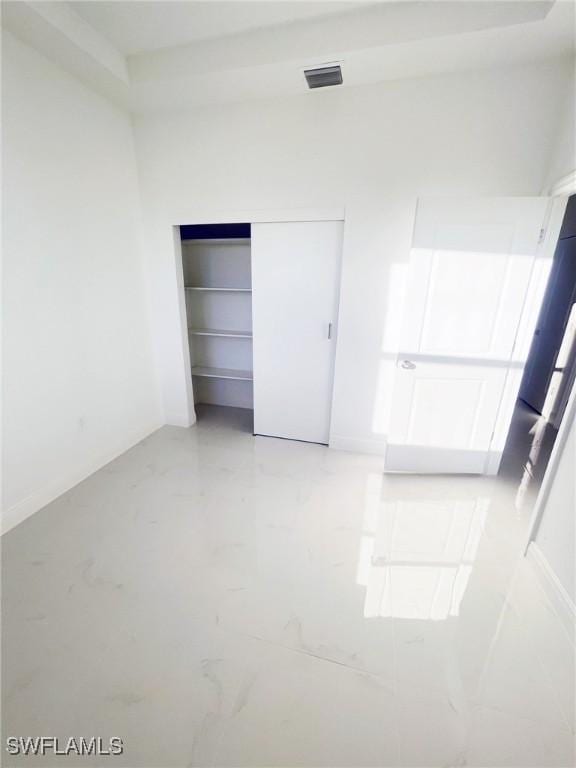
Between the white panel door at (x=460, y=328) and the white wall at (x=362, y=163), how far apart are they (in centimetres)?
25

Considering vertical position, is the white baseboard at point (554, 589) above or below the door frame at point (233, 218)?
below

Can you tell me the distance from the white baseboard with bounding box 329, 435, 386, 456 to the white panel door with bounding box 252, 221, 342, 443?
4.9 inches

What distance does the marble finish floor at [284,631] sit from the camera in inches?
43.3


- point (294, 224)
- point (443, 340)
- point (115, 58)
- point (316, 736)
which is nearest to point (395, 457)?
point (443, 340)

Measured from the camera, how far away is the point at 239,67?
80.0 inches

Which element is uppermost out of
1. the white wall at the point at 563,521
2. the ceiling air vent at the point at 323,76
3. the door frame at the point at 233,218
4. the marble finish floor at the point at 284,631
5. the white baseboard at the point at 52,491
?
the ceiling air vent at the point at 323,76

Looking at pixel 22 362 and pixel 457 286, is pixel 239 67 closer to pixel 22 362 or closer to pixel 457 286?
→ pixel 457 286

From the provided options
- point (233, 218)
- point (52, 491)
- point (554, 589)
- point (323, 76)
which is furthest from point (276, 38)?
point (554, 589)

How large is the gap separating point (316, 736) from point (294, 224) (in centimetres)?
297

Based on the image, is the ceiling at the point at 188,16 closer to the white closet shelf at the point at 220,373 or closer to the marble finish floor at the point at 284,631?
the white closet shelf at the point at 220,373

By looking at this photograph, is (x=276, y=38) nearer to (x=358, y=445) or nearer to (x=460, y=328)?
Result: (x=460, y=328)

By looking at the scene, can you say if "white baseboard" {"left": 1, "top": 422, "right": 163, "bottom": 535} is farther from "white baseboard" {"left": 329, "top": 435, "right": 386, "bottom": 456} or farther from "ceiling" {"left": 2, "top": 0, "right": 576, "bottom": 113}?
"ceiling" {"left": 2, "top": 0, "right": 576, "bottom": 113}

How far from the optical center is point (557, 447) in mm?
1698
